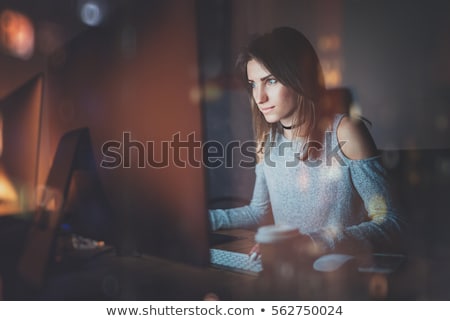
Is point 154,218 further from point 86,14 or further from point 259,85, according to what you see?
point 86,14

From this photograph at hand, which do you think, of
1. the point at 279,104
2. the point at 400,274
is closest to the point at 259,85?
the point at 279,104

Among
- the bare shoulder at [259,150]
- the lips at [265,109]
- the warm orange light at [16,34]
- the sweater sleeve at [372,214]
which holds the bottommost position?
the sweater sleeve at [372,214]

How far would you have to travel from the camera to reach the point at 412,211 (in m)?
1.55

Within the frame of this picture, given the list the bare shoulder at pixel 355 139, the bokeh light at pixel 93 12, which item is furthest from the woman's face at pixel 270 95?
the bokeh light at pixel 93 12

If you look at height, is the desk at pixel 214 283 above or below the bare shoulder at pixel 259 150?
below

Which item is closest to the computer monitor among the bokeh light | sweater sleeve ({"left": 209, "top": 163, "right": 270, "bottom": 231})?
the bokeh light

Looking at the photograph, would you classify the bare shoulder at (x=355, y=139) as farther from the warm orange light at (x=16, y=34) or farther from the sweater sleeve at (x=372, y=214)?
the warm orange light at (x=16, y=34)

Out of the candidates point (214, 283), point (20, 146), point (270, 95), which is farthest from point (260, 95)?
point (20, 146)

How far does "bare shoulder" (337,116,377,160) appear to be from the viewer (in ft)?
4.93

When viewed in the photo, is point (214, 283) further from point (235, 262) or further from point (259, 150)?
point (259, 150)

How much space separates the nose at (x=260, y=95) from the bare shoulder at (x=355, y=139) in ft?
0.97

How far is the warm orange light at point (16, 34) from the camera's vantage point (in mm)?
1649

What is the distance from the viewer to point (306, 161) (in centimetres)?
157

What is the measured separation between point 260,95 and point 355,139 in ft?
1.26
